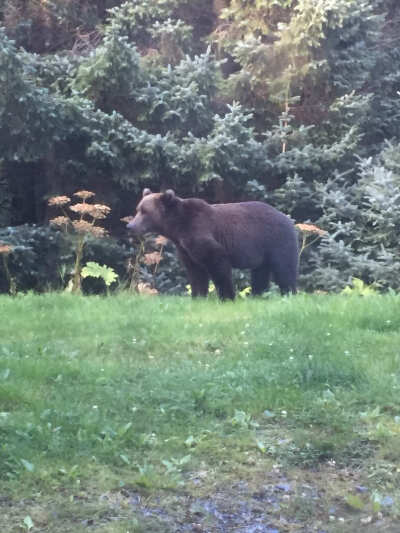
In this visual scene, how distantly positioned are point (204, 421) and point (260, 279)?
18.4 feet

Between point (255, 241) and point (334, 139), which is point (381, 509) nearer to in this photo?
point (255, 241)

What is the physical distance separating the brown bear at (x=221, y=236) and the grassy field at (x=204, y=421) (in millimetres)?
1724

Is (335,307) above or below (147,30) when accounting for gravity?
below

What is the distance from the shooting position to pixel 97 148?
13.4m

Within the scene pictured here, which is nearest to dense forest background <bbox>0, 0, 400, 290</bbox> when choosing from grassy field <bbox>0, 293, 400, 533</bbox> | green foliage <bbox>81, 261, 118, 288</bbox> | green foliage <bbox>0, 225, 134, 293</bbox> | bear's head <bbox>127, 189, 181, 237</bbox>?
green foliage <bbox>0, 225, 134, 293</bbox>

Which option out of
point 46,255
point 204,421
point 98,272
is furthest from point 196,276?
point 204,421

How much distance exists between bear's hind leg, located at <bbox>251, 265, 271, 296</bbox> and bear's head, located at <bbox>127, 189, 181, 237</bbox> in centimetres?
155

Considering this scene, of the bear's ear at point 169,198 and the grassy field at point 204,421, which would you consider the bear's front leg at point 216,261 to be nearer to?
the bear's ear at point 169,198

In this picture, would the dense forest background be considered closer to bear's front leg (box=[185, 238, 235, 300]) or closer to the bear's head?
the bear's head

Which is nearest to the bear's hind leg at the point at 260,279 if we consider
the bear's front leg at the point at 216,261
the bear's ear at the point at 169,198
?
the bear's front leg at the point at 216,261

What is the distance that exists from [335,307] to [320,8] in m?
8.17

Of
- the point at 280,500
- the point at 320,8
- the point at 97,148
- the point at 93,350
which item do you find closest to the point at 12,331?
the point at 93,350

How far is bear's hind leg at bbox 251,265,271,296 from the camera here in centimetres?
1101

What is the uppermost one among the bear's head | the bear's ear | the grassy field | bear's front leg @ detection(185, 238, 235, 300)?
the bear's ear
